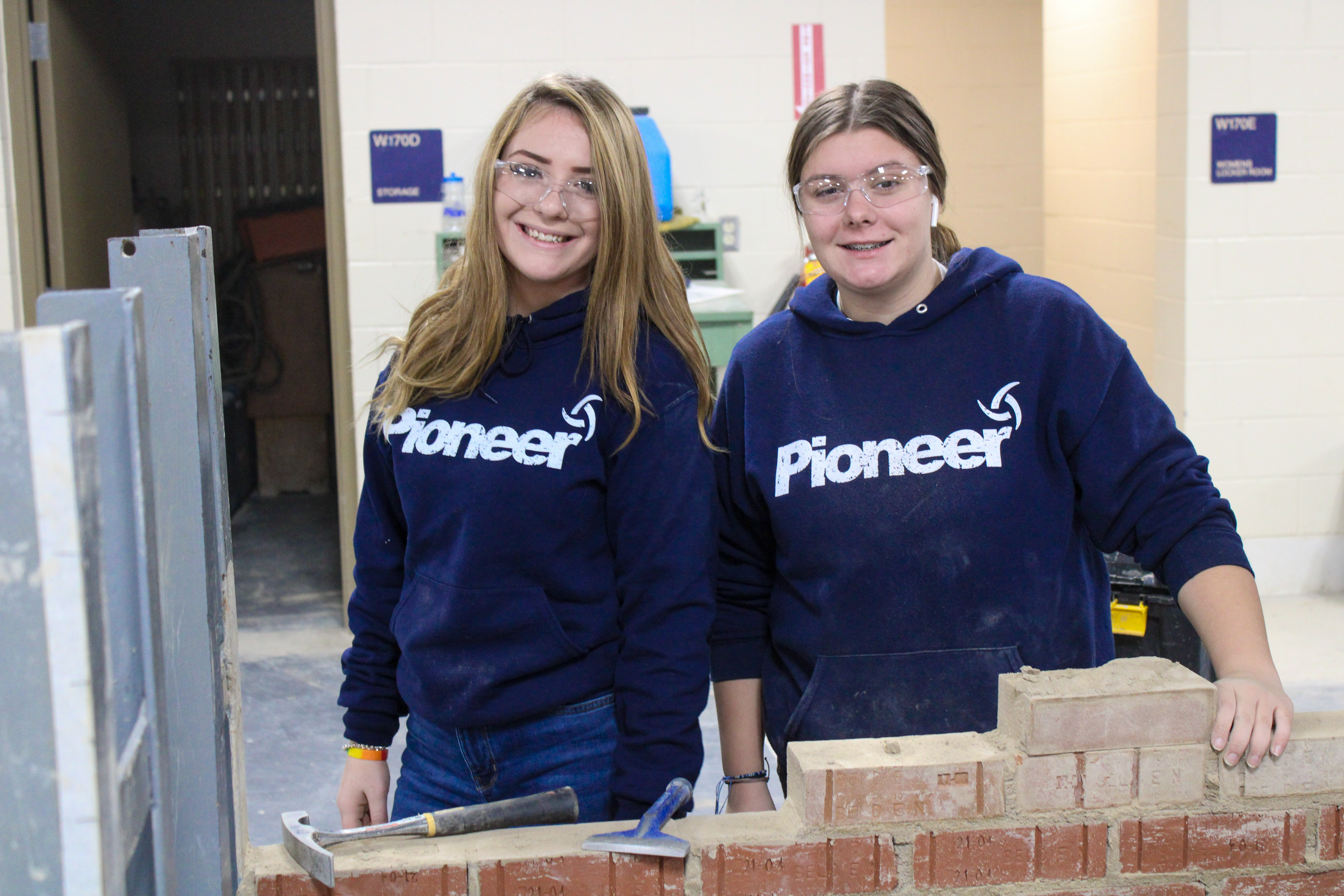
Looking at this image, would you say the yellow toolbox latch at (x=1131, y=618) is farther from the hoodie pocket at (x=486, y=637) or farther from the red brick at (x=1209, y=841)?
the hoodie pocket at (x=486, y=637)

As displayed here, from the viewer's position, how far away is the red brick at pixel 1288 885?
1517 millimetres

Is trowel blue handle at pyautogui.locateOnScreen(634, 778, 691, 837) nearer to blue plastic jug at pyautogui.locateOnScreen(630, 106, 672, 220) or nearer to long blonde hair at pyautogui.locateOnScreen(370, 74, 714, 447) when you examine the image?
long blonde hair at pyautogui.locateOnScreen(370, 74, 714, 447)

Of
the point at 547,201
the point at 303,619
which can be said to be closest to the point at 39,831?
the point at 547,201

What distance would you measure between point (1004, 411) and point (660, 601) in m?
0.50

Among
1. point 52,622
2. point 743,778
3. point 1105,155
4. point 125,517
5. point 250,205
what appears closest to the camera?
point 52,622

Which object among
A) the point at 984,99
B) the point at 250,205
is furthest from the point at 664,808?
the point at 250,205

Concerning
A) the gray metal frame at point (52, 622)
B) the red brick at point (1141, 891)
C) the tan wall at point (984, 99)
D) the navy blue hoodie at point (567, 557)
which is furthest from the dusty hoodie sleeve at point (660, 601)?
the tan wall at point (984, 99)

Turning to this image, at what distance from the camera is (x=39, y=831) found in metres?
0.73

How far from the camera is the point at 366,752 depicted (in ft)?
5.70

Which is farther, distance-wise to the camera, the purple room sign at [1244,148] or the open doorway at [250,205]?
the open doorway at [250,205]

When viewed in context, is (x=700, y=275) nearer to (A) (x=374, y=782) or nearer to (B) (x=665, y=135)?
(B) (x=665, y=135)

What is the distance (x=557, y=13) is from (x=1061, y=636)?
327cm

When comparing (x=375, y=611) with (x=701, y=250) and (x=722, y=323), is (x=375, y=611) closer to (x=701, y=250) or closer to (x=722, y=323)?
(x=722, y=323)

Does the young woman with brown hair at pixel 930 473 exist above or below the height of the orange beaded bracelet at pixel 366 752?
above
